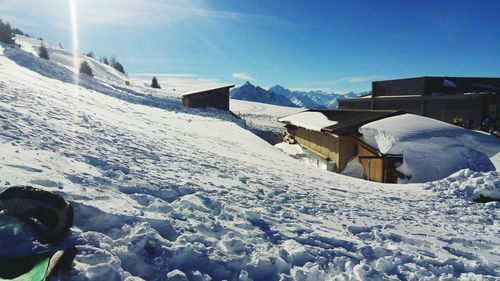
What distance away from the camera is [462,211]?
26.9 ft

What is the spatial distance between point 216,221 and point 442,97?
34507 mm

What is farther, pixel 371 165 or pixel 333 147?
pixel 333 147

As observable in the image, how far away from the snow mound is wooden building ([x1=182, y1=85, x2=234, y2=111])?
94.9ft

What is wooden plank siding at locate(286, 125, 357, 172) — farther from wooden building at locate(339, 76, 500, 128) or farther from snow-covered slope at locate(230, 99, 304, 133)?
wooden building at locate(339, 76, 500, 128)

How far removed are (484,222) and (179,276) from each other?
724 centimetres

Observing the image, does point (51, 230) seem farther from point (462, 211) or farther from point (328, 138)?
point (328, 138)

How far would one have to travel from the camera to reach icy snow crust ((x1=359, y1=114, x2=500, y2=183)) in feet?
50.5

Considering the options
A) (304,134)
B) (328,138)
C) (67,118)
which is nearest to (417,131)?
(328,138)

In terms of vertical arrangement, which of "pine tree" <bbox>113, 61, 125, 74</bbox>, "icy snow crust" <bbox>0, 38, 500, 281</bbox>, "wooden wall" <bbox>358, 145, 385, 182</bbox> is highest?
"pine tree" <bbox>113, 61, 125, 74</bbox>

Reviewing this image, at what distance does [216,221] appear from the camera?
17.2 feet

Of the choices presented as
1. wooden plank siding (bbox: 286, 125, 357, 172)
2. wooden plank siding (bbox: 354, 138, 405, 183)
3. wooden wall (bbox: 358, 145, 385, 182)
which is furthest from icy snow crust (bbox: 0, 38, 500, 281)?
wooden plank siding (bbox: 286, 125, 357, 172)

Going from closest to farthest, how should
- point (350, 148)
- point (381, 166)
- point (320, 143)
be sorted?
1. point (381, 166)
2. point (350, 148)
3. point (320, 143)

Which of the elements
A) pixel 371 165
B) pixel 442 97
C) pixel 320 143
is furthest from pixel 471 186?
pixel 442 97

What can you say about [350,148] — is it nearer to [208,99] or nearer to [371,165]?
[371,165]
